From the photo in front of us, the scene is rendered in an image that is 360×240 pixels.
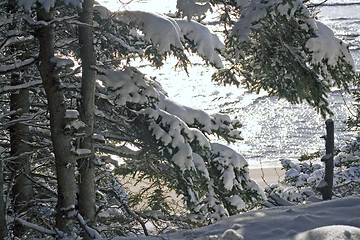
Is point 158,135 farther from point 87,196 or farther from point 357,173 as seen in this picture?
point 357,173

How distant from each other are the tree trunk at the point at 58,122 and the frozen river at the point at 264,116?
18.9m

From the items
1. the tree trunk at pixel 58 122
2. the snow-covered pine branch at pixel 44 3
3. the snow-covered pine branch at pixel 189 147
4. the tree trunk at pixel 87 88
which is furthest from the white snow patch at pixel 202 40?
the snow-covered pine branch at pixel 44 3

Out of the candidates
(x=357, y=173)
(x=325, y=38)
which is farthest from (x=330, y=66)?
(x=357, y=173)

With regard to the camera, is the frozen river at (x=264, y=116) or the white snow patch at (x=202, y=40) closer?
the white snow patch at (x=202, y=40)

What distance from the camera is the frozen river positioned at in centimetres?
3276

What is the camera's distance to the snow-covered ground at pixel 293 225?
3.78 m

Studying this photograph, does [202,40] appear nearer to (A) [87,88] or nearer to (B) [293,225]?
(A) [87,88]

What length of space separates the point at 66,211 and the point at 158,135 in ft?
4.83

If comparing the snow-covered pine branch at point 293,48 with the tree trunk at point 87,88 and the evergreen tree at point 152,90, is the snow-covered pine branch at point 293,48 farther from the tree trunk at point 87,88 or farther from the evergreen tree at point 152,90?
the tree trunk at point 87,88

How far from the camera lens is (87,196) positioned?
5980 millimetres

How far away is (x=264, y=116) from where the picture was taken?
42.9 metres

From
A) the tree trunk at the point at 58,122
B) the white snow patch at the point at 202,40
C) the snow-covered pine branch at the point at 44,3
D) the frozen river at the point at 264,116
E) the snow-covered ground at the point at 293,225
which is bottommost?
the frozen river at the point at 264,116

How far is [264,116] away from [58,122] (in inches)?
1521

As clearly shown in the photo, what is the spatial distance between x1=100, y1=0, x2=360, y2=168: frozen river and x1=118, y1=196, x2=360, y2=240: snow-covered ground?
19.2 m
